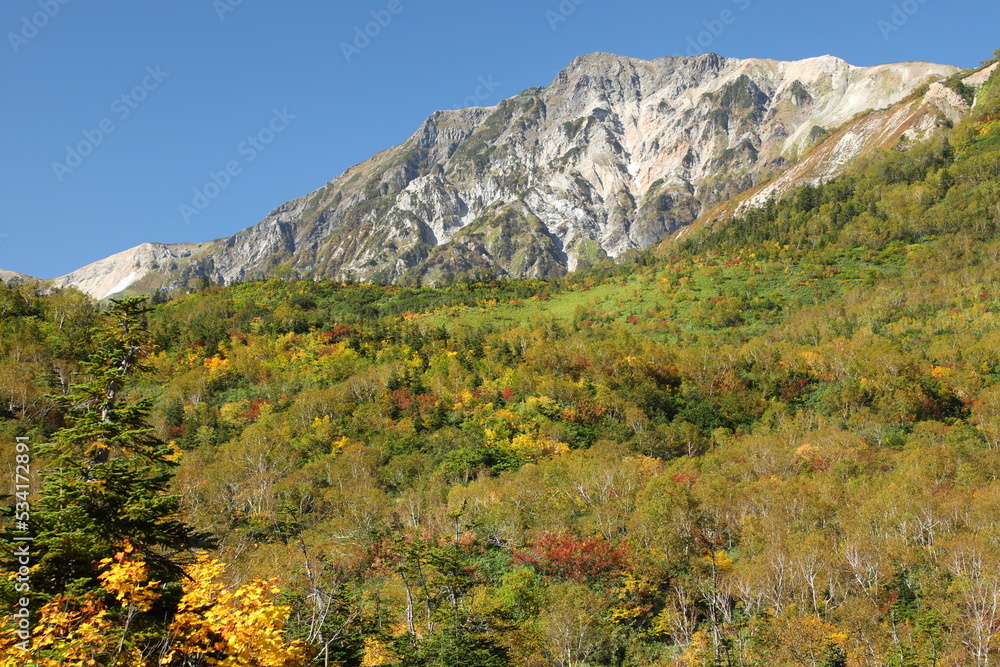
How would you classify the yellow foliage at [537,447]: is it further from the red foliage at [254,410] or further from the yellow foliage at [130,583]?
the yellow foliage at [130,583]

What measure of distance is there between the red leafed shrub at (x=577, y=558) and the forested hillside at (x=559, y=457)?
→ 29 centimetres

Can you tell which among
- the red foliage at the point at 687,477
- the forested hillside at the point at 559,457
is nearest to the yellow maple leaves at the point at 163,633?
the forested hillside at the point at 559,457

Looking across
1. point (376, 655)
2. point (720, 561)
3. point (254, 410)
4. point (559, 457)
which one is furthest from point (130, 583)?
point (254, 410)

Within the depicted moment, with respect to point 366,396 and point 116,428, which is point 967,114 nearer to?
point 366,396

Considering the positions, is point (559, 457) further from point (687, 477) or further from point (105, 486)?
point (105, 486)

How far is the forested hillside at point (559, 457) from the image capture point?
18625mm

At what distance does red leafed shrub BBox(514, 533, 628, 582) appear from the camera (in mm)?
48969

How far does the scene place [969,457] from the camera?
6266 cm

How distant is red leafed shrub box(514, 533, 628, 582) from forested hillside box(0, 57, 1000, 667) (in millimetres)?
286

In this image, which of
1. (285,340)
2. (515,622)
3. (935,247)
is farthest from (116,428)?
(935,247)

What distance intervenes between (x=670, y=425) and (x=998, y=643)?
195ft

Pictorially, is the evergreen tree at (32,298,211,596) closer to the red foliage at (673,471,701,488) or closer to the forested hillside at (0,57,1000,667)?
the forested hillside at (0,57,1000,667)

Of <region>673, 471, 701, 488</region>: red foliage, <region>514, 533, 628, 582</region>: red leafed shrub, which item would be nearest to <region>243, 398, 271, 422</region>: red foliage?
<region>514, 533, 628, 582</region>: red leafed shrub

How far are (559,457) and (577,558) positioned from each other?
3121cm
